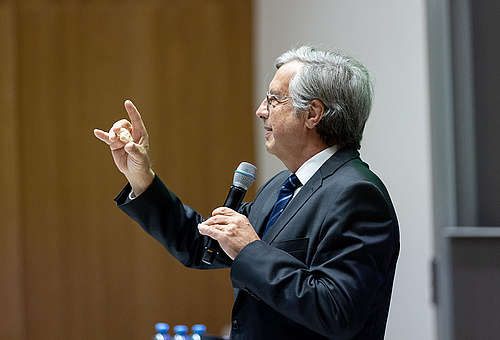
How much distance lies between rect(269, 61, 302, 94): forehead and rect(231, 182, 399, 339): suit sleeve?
383 millimetres

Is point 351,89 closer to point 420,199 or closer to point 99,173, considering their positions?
point 420,199

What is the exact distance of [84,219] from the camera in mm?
4074

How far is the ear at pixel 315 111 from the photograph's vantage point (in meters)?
1.53

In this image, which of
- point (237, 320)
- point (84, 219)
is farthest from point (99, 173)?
point (237, 320)

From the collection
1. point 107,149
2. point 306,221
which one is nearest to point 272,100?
point 306,221

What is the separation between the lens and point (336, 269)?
129 cm

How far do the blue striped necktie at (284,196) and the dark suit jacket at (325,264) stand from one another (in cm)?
7

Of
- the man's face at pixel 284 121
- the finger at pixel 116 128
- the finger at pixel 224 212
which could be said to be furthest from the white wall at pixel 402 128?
the finger at pixel 116 128

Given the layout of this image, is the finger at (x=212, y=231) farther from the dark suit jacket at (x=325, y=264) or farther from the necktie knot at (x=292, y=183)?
the necktie knot at (x=292, y=183)

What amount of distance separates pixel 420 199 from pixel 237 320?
110 cm

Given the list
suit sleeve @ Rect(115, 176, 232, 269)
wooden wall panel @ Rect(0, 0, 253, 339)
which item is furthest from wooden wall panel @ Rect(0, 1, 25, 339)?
suit sleeve @ Rect(115, 176, 232, 269)

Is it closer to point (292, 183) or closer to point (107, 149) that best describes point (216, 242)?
point (292, 183)

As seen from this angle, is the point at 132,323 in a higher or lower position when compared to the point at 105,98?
lower

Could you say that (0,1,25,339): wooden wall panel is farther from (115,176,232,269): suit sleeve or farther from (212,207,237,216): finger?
(212,207,237,216): finger
